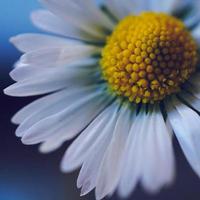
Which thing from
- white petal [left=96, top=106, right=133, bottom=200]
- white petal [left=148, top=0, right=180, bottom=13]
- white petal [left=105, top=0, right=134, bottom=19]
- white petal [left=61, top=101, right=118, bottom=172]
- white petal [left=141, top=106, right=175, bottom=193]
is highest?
white petal [left=105, top=0, right=134, bottom=19]

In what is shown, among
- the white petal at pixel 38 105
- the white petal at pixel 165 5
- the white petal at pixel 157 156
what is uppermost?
the white petal at pixel 38 105

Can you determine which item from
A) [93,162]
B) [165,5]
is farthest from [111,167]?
[165,5]

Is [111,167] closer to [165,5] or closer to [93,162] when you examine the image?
[93,162]

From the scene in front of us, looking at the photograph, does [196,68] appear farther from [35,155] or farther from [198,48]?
[35,155]

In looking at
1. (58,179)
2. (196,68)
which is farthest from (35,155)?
(196,68)

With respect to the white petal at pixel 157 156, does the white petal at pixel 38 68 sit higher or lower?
higher

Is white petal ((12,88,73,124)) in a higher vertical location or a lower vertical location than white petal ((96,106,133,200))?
higher
